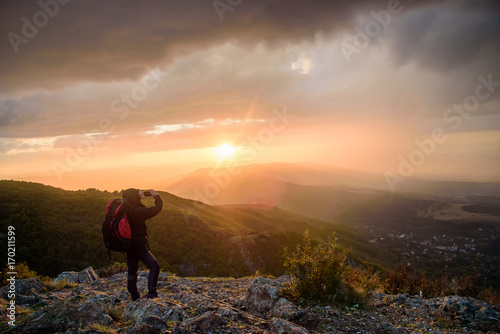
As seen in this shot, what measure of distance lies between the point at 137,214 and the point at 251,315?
3.95m

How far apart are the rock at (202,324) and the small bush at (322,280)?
273 cm

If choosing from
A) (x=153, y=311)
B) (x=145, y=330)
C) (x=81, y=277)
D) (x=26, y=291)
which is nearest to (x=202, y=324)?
(x=145, y=330)

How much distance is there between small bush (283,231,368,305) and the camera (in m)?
6.96

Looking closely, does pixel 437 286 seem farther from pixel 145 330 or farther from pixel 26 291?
pixel 26 291

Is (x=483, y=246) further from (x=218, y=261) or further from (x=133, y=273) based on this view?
(x=133, y=273)

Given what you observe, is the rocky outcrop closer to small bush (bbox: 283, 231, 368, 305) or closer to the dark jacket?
small bush (bbox: 283, 231, 368, 305)

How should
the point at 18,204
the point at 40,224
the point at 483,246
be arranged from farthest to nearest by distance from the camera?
1. the point at 483,246
2. the point at 18,204
3. the point at 40,224

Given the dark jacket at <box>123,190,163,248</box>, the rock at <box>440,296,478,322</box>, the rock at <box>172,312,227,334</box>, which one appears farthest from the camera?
the dark jacket at <box>123,190,163,248</box>

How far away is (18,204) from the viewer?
23422mm

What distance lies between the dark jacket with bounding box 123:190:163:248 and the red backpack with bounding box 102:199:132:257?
0.13 m

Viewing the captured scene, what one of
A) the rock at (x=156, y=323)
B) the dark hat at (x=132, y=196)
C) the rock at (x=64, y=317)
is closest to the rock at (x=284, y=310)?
the rock at (x=156, y=323)

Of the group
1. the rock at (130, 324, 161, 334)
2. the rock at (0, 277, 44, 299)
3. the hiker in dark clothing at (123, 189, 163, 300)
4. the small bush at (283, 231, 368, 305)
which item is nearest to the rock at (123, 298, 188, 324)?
the hiker in dark clothing at (123, 189, 163, 300)

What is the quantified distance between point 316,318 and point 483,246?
195869 mm

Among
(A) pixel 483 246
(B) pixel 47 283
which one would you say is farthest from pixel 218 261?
(A) pixel 483 246
